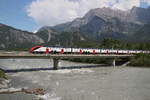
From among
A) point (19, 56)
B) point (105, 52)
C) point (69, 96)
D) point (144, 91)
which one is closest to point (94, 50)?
point (105, 52)

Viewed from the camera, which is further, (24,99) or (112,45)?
(112,45)

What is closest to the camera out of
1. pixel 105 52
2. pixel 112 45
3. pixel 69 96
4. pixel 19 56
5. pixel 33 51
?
pixel 69 96

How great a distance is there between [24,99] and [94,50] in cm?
6141

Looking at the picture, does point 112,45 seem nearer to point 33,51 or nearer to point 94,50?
point 94,50

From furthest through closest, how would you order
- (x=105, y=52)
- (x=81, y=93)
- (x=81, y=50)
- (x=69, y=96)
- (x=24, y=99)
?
(x=105, y=52), (x=81, y=50), (x=81, y=93), (x=69, y=96), (x=24, y=99)

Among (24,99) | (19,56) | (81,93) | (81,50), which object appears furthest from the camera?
(81,50)

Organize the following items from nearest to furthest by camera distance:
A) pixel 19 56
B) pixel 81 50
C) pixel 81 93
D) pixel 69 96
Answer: pixel 69 96 → pixel 81 93 → pixel 19 56 → pixel 81 50

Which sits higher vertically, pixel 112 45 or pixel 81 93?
pixel 112 45

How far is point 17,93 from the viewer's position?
31.1 meters

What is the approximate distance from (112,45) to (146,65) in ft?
205

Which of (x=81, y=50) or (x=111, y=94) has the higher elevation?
(x=81, y=50)

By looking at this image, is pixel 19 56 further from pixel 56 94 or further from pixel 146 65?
pixel 146 65

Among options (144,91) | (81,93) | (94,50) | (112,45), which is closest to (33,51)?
(94,50)

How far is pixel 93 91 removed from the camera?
1329 inches
